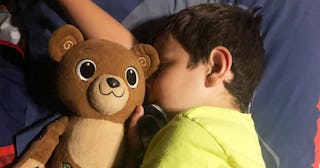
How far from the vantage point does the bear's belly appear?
935 mm

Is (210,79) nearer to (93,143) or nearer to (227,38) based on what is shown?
(227,38)

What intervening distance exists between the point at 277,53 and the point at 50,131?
532 mm

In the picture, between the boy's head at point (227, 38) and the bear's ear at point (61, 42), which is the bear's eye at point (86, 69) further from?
the boy's head at point (227, 38)

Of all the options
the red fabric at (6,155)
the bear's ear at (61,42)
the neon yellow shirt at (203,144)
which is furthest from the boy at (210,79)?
the red fabric at (6,155)

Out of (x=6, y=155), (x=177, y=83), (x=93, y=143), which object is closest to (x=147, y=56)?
(x=177, y=83)

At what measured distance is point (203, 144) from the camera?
3.01ft

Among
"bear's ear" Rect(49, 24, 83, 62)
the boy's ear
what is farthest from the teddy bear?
the boy's ear

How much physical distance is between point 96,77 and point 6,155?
241 mm

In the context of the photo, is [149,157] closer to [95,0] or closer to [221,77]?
[221,77]

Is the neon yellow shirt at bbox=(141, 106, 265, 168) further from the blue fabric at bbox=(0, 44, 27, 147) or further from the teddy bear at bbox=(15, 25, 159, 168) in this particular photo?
the blue fabric at bbox=(0, 44, 27, 147)

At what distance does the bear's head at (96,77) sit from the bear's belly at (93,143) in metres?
0.02

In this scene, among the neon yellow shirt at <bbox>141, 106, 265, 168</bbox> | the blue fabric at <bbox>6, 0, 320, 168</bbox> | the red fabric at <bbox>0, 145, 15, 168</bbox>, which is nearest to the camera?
the neon yellow shirt at <bbox>141, 106, 265, 168</bbox>

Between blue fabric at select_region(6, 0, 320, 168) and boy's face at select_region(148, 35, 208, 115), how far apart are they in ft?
0.51

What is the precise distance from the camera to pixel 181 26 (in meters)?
1.09
